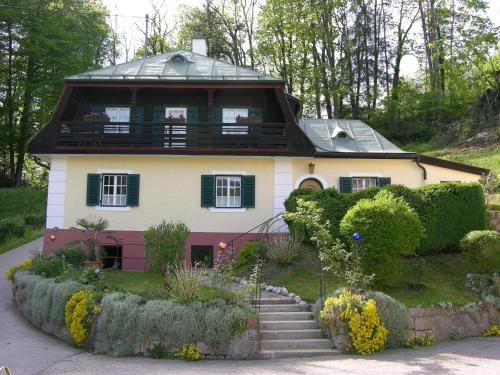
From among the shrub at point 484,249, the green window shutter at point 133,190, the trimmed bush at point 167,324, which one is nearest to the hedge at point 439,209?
the shrub at point 484,249

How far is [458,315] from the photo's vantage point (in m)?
10.4

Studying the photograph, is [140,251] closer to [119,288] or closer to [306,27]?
[119,288]

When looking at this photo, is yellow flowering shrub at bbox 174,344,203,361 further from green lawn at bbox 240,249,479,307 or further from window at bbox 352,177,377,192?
window at bbox 352,177,377,192

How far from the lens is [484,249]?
11.7m

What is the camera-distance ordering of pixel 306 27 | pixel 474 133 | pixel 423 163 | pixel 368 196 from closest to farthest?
1. pixel 368 196
2. pixel 423 163
3. pixel 474 133
4. pixel 306 27

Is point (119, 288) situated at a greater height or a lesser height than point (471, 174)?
lesser

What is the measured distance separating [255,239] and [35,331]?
7.17 meters

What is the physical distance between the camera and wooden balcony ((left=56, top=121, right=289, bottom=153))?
16016 millimetres

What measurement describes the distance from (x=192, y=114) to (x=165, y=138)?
6.55ft

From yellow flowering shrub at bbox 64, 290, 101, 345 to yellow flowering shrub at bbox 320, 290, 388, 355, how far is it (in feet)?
15.8

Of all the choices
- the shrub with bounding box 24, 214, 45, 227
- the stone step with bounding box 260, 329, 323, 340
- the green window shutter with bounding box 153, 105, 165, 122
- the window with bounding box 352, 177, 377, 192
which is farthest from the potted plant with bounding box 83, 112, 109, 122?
the shrub with bounding box 24, 214, 45, 227

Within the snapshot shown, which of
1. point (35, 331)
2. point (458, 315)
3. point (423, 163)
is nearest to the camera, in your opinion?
point (458, 315)

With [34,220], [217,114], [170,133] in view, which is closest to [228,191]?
[170,133]

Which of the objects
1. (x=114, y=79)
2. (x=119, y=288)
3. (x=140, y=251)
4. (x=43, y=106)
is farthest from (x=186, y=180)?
(x=43, y=106)
